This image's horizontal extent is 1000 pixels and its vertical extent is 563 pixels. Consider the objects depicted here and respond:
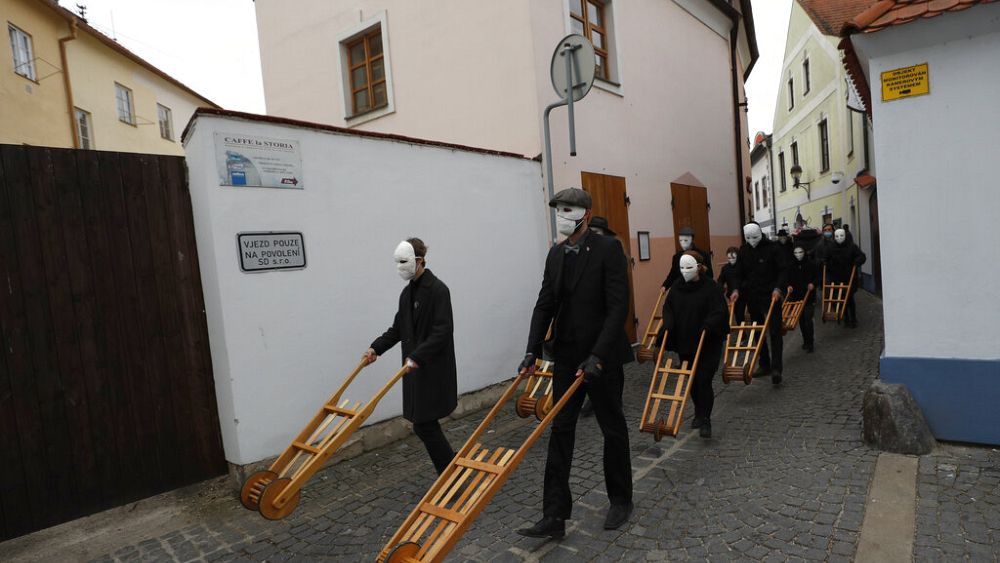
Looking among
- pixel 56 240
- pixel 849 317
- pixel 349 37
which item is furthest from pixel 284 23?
pixel 849 317

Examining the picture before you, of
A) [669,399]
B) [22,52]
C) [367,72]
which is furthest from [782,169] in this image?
[22,52]

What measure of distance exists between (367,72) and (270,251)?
539 cm

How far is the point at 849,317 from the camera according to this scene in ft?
31.7

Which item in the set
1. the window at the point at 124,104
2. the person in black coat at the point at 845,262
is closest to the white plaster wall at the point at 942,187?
the person in black coat at the point at 845,262

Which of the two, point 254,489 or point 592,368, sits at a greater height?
point 592,368

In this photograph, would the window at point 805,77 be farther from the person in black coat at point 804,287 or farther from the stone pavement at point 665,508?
the stone pavement at point 665,508

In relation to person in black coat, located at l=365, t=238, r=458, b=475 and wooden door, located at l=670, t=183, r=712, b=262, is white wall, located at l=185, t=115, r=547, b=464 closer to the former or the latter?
person in black coat, located at l=365, t=238, r=458, b=475

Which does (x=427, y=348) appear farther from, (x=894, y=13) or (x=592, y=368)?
(x=894, y=13)

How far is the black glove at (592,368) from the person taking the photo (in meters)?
2.99

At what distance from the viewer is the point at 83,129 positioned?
606 inches

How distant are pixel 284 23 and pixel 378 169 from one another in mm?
6089

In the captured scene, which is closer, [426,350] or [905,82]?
[426,350]

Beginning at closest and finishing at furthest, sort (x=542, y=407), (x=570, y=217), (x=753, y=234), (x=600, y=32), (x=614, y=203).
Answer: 1. (x=570, y=217)
2. (x=542, y=407)
3. (x=753, y=234)
4. (x=614, y=203)
5. (x=600, y=32)

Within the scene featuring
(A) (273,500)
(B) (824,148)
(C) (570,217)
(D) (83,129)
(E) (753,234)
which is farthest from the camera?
(B) (824,148)
